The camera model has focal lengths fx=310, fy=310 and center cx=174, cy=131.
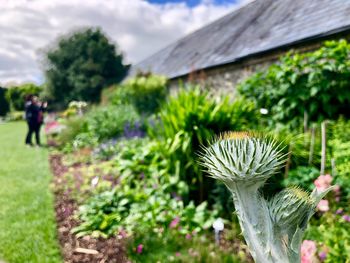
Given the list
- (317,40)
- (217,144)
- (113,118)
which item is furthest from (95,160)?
(217,144)

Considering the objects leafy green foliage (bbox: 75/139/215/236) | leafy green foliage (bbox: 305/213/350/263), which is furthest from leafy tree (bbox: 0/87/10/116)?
leafy green foliage (bbox: 305/213/350/263)

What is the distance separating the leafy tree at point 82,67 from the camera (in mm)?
24328

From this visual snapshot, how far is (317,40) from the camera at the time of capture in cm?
603

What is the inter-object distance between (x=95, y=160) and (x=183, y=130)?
366 centimetres

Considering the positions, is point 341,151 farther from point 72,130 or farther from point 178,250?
point 72,130

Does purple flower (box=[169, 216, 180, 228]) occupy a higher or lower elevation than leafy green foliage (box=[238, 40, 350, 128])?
lower

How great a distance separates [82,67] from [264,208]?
2537 cm

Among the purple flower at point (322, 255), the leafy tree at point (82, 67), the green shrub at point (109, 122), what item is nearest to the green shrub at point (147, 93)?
the green shrub at point (109, 122)

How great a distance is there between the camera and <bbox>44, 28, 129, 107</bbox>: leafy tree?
79.8ft

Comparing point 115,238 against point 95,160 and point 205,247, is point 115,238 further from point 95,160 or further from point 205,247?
point 95,160

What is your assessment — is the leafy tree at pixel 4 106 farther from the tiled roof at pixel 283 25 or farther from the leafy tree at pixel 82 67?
the tiled roof at pixel 283 25

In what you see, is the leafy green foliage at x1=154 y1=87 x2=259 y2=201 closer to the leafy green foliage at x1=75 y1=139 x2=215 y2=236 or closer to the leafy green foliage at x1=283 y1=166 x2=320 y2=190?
the leafy green foliage at x1=75 y1=139 x2=215 y2=236

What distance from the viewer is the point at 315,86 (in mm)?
4816

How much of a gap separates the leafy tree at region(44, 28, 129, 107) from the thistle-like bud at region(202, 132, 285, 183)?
24224 mm
